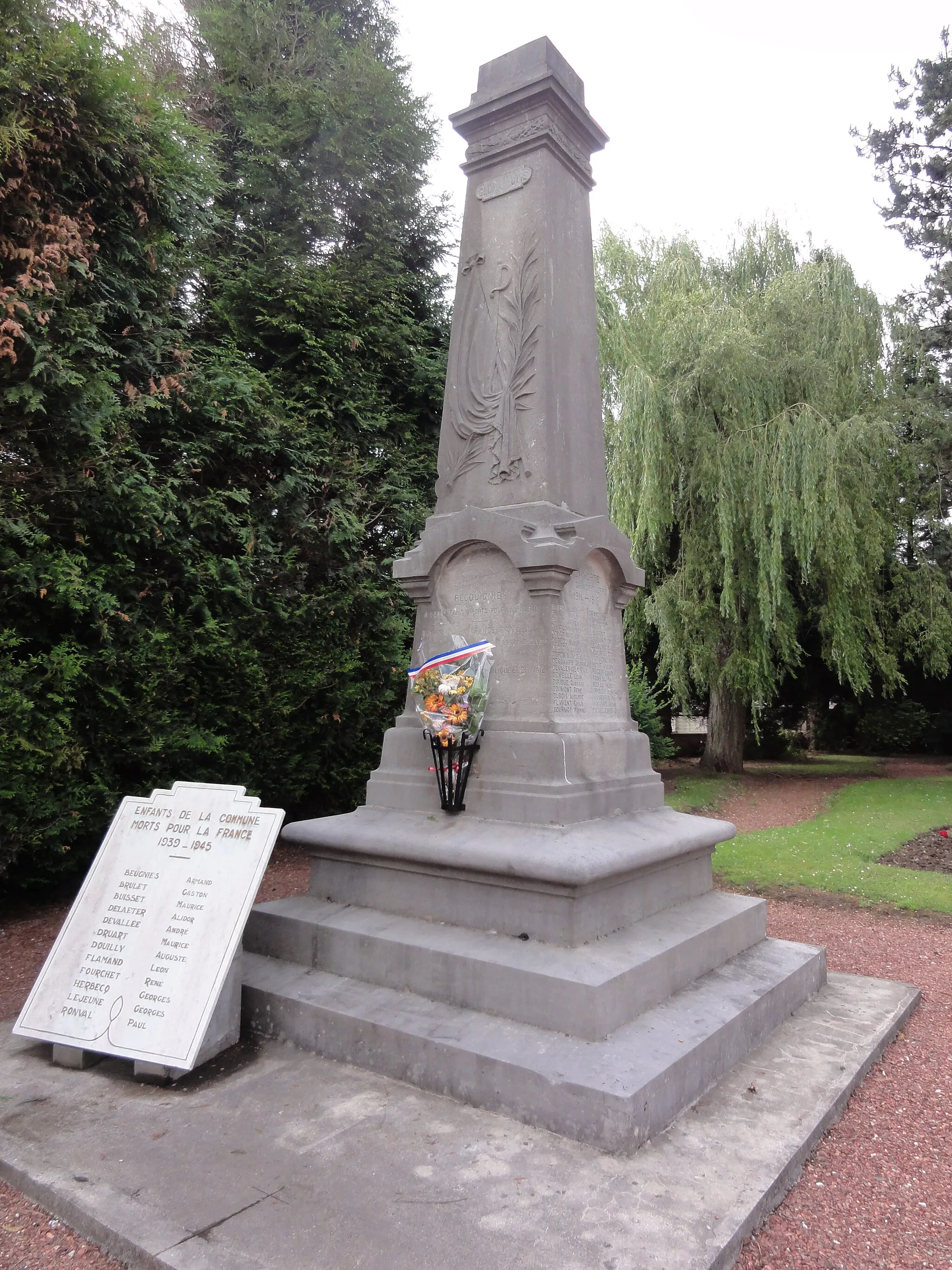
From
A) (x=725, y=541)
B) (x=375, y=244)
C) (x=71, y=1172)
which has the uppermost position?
(x=375, y=244)

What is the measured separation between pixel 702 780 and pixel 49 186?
40.0 feet

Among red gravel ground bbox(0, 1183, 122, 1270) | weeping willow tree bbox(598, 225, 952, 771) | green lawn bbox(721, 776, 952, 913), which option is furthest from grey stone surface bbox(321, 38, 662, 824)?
weeping willow tree bbox(598, 225, 952, 771)

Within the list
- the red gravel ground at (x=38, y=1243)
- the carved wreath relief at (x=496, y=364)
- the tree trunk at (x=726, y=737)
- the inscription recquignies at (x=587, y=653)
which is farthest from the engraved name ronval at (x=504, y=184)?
the tree trunk at (x=726, y=737)

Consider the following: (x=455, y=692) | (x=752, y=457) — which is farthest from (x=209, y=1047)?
(x=752, y=457)

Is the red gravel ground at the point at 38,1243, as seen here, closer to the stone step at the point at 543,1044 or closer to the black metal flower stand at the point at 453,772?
the stone step at the point at 543,1044

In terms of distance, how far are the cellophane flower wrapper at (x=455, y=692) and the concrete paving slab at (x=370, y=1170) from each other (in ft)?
5.02

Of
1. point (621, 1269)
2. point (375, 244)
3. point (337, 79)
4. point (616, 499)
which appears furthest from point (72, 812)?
point (337, 79)

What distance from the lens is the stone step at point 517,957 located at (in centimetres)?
318

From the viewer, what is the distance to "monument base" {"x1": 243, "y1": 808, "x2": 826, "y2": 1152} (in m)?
2.98

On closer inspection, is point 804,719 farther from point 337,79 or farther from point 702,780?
point 337,79

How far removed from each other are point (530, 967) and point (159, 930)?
5.20ft

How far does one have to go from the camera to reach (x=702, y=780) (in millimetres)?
14070

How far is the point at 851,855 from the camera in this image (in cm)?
861

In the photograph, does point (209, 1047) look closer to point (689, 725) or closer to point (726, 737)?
point (726, 737)
